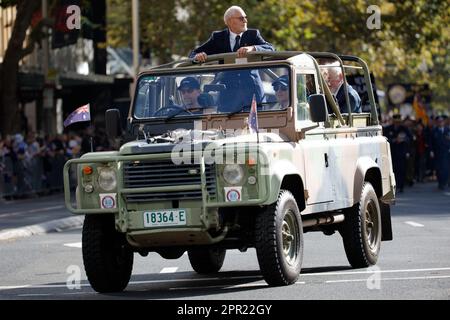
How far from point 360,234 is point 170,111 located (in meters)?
2.23

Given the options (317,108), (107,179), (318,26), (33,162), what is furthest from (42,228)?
(318,26)

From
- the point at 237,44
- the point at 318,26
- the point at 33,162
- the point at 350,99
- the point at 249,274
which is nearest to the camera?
the point at 249,274

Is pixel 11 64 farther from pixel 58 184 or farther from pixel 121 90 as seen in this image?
pixel 121 90

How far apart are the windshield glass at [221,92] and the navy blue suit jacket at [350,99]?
5.35 ft

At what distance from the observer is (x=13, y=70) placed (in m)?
40.5

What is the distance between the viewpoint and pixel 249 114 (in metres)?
14.0

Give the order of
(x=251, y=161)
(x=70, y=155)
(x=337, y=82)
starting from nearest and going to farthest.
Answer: (x=251, y=161) < (x=337, y=82) < (x=70, y=155)

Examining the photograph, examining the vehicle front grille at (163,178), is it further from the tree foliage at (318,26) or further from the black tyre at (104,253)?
the tree foliage at (318,26)

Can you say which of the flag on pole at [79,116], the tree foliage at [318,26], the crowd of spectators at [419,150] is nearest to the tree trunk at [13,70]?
the tree foliage at [318,26]

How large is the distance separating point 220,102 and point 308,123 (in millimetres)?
841

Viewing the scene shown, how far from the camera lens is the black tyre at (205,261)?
15.6m

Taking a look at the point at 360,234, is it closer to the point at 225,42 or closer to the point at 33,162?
the point at 225,42

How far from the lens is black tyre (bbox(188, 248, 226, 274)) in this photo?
15.6 metres
